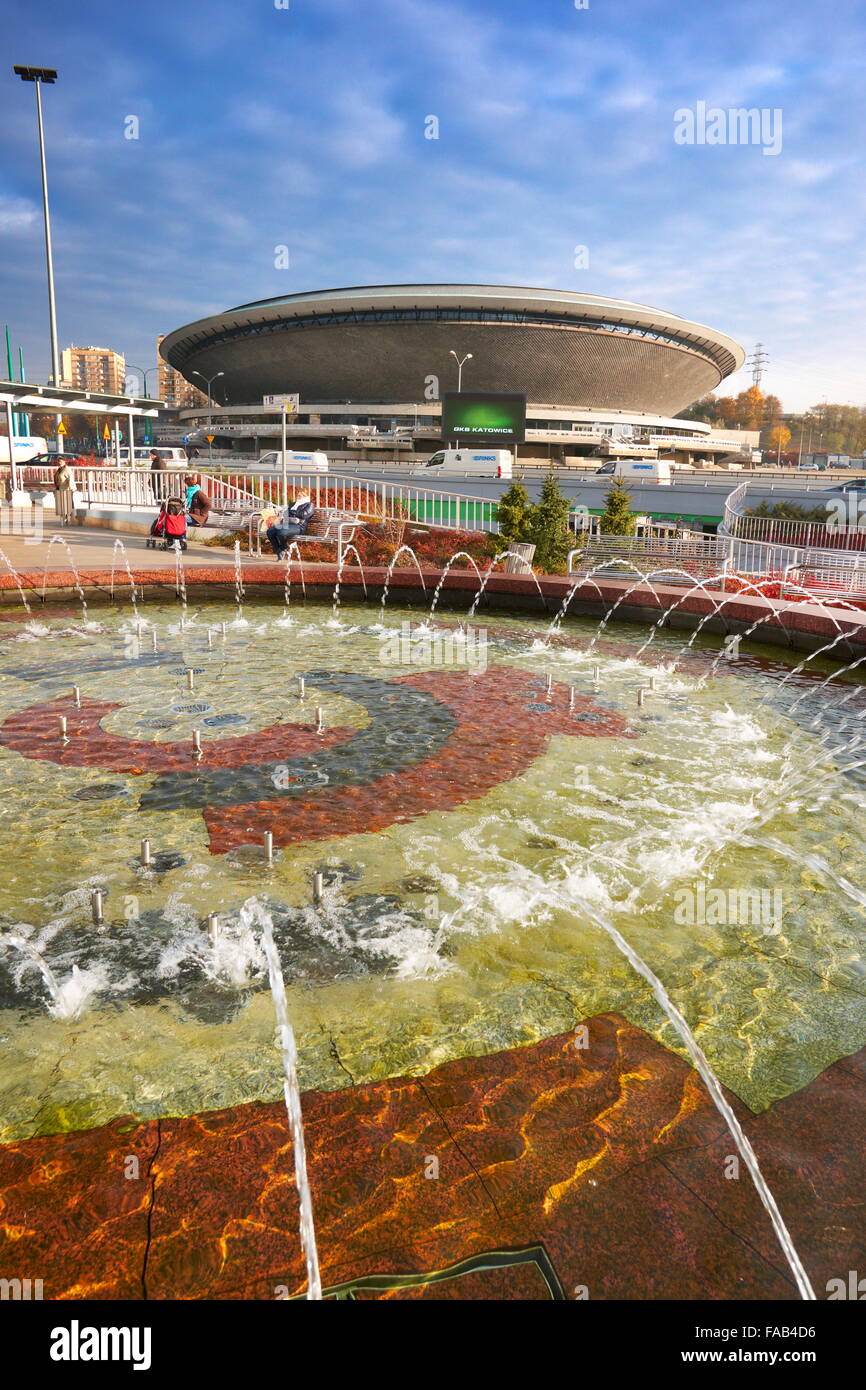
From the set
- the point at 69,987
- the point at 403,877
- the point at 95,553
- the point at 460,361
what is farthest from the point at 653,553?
the point at 460,361

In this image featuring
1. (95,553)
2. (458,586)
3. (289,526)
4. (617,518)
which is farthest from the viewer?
(617,518)

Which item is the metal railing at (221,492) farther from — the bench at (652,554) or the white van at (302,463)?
the white van at (302,463)

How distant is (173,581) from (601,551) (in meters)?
10.4

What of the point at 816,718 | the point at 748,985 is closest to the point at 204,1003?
the point at 748,985

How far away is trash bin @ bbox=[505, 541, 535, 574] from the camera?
15148 millimetres

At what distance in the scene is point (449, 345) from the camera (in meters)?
83.0

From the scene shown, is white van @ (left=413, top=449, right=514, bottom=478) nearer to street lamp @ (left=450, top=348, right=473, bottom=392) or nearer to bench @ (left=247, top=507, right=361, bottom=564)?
bench @ (left=247, top=507, right=361, bottom=564)

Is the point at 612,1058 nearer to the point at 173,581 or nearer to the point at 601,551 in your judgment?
the point at 173,581

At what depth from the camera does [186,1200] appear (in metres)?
2.37

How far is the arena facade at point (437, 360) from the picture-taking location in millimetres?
80938

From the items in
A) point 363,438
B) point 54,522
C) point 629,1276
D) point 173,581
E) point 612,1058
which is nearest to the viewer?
point 629,1276

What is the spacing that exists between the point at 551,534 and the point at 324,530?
4.88 m

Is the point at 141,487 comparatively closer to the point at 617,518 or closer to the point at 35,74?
the point at 617,518

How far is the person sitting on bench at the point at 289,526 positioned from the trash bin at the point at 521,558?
439 cm
